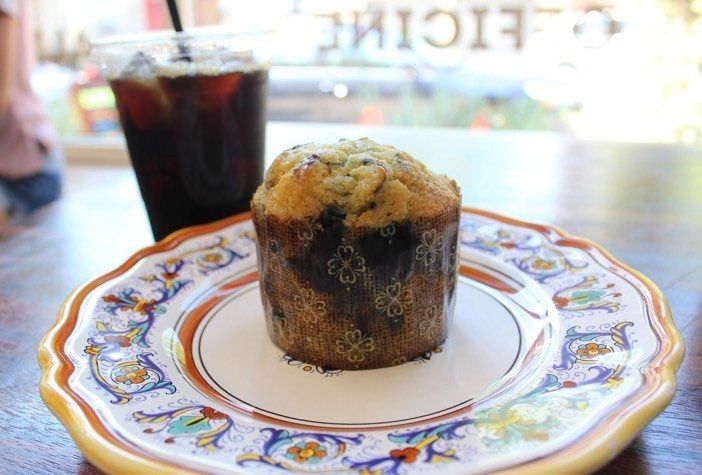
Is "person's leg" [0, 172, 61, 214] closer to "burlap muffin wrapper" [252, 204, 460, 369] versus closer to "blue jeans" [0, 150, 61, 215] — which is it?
"blue jeans" [0, 150, 61, 215]

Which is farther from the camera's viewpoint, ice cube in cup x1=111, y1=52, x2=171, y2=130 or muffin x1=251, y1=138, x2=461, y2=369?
ice cube in cup x1=111, y1=52, x2=171, y2=130

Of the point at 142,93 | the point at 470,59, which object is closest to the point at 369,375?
the point at 142,93

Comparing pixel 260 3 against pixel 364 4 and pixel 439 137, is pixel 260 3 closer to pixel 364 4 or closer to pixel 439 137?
pixel 364 4

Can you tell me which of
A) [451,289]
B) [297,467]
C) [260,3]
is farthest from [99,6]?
[297,467]

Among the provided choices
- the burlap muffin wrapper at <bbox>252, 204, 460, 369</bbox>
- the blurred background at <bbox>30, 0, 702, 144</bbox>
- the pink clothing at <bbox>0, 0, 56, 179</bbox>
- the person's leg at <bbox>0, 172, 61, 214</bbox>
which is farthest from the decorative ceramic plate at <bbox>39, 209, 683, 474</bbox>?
the blurred background at <bbox>30, 0, 702, 144</bbox>

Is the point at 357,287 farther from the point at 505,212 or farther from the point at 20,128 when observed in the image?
the point at 20,128

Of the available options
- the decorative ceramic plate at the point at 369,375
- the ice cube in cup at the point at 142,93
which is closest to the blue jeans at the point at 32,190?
the ice cube in cup at the point at 142,93
